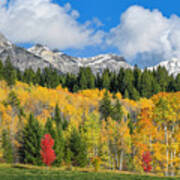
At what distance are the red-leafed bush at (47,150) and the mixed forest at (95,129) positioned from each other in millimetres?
338

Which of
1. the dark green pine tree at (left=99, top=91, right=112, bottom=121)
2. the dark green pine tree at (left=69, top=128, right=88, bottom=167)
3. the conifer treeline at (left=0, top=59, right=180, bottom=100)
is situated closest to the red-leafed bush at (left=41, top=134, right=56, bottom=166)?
the dark green pine tree at (left=69, top=128, right=88, bottom=167)

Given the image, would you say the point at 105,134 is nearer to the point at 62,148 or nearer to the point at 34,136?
the point at 62,148

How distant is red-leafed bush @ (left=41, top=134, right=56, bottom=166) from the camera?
58.7 meters

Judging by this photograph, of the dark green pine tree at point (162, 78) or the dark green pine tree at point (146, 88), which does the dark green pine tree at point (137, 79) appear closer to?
the dark green pine tree at point (146, 88)

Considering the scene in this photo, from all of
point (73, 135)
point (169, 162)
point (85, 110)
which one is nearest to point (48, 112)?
point (85, 110)

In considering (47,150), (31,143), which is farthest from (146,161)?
(31,143)

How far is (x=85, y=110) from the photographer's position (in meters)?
100

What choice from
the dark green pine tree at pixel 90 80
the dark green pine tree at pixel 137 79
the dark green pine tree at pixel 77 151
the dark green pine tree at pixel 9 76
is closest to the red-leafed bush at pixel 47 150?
the dark green pine tree at pixel 77 151

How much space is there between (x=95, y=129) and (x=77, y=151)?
34.0 feet

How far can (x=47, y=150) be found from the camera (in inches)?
2344

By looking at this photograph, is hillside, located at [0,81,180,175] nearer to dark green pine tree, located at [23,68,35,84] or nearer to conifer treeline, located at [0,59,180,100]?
dark green pine tree, located at [23,68,35,84]

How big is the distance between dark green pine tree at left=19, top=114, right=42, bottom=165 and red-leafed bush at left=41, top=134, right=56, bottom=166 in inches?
56.8

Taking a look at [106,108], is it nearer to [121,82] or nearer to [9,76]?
[121,82]

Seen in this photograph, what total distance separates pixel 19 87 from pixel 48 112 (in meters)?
25.9
